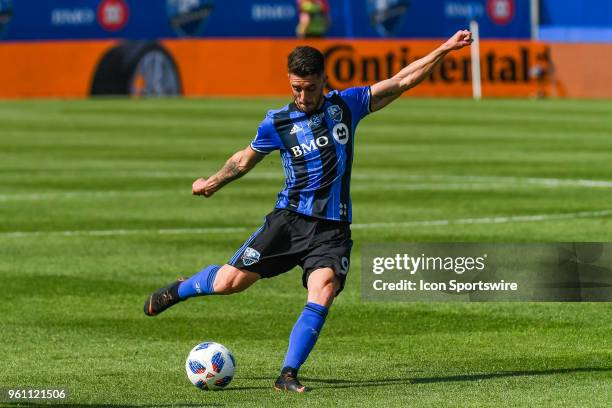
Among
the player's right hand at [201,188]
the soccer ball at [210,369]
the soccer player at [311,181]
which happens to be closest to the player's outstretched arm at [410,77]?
the soccer player at [311,181]

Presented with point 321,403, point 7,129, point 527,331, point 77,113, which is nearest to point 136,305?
point 527,331

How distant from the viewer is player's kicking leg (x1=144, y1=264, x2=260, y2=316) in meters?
9.91

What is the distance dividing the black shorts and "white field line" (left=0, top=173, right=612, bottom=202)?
11223 millimetres

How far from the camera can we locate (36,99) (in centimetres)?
4359

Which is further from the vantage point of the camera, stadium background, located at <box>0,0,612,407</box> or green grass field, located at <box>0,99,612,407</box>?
stadium background, located at <box>0,0,612,407</box>

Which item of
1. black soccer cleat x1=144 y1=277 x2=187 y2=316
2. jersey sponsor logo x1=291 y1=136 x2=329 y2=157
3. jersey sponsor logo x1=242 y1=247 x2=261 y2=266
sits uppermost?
jersey sponsor logo x1=291 y1=136 x2=329 y2=157

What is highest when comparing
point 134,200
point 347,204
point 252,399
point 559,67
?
point 347,204

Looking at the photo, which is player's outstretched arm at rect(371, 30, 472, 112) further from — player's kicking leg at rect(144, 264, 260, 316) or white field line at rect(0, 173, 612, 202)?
white field line at rect(0, 173, 612, 202)

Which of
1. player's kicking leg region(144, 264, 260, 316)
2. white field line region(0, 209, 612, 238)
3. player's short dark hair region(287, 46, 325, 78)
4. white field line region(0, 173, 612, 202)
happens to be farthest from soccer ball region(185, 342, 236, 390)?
white field line region(0, 173, 612, 202)

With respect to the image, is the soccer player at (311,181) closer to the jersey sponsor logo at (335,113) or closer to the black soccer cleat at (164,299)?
the jersey sponsor logo at (335,113)

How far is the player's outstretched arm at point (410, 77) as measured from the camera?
9.88 metres

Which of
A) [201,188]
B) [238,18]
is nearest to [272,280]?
[201,188]

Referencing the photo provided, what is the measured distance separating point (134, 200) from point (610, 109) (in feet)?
67.4

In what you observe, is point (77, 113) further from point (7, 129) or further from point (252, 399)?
point (252, 399)
